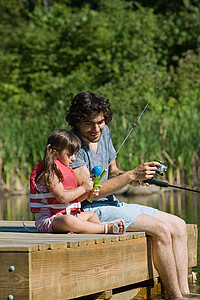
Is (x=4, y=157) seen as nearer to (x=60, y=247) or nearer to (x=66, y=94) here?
(x=66, y=94)

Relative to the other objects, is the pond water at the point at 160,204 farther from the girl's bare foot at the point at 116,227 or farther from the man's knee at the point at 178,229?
the girl's bare foot at the point at 116,227

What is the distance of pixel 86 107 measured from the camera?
4383 mm

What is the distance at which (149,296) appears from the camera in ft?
14.3

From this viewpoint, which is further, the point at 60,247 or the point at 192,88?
the point at 192,88

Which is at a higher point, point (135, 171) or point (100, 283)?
point (135, 171)

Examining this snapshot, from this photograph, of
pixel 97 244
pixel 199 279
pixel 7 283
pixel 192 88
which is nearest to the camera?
pixel 7 283

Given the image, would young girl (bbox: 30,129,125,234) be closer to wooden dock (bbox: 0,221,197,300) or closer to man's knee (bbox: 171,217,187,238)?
wooden dock (bbox: 0,221,197,300)

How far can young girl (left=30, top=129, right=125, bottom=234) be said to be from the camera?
406cm

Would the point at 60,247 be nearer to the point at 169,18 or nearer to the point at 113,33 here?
the point at 113,33

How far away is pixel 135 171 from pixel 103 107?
0.50m

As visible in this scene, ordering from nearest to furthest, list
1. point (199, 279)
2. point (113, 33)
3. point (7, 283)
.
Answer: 1. point (7, 283)
2. point (199, 279)
3. point (113, 33)

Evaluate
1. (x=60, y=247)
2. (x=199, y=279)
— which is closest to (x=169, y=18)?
(x=199, y=279)

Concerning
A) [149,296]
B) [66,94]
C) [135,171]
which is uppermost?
[66,94]

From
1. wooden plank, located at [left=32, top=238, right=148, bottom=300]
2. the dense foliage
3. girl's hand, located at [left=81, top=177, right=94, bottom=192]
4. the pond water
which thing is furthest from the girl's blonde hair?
the dense foliage
